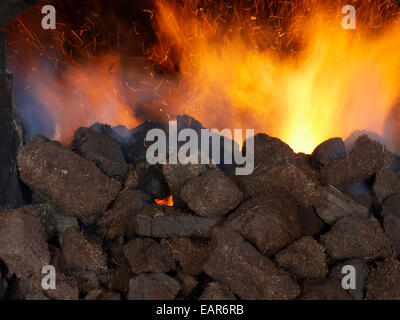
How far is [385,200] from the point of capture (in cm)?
296

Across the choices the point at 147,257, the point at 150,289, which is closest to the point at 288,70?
the point at 147,257

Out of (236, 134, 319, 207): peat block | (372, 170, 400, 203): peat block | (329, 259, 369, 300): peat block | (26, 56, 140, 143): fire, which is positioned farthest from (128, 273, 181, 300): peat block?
(26, 56, 140, 143): fire

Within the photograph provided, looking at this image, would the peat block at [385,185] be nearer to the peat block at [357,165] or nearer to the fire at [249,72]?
the peat block at [357,165]

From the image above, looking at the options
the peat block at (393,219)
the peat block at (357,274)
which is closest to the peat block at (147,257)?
the peat block at (357,274)

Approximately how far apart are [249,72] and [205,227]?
2811 millimetres

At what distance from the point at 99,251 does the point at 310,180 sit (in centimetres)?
161

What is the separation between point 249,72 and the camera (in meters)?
4.93

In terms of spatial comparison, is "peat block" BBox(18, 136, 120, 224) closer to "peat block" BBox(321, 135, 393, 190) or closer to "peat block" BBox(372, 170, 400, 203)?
"peat block" BBox(321, 135, 393, 190)

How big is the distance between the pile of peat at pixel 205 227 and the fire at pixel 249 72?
1.44 m

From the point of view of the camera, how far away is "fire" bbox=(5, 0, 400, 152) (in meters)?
4.32

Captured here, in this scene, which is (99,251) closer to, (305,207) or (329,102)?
(305,207)
